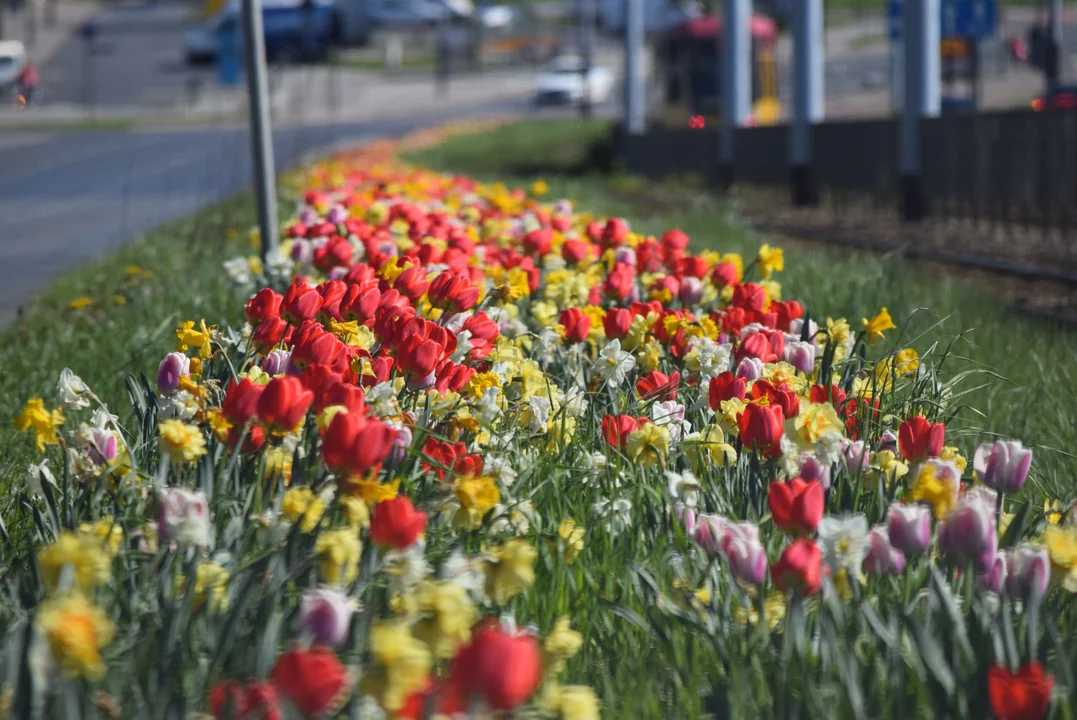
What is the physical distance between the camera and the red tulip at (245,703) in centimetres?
176

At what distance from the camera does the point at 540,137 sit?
34.2 meters

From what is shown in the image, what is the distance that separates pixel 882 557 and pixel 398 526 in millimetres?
740

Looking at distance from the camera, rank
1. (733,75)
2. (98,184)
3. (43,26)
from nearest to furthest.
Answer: (733,75), (98,184), (43,26)

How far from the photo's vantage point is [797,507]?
2199mm

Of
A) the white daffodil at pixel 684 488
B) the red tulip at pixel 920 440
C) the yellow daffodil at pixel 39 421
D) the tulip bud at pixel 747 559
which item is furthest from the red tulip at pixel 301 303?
the tulip bud at pixel 747 559

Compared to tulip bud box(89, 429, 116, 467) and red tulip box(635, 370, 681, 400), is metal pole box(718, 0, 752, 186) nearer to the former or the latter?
red tulip box(635, 370, 681, 400)

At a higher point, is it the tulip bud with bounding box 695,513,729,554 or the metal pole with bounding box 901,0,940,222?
the metal pole with bounding box 901,0,940,222

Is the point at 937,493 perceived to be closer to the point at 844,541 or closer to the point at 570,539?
the point at 844,541

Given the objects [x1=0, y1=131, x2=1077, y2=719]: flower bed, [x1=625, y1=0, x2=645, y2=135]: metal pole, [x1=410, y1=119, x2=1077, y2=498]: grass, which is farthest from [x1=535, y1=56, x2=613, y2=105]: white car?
[x1=0, y1=131, x2=1077, y2=719]: flower bed

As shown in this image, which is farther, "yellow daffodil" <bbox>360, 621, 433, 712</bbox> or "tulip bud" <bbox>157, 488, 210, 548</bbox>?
"tulip bud" <bbox>157, 488, 210, 548</bbox>

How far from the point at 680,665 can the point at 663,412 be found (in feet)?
3.41

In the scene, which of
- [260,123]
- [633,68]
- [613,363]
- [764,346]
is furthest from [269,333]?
[633,68]

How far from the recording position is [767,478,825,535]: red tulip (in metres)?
2.18

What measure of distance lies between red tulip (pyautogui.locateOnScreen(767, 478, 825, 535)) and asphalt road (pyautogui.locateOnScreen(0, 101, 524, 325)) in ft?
22.6
